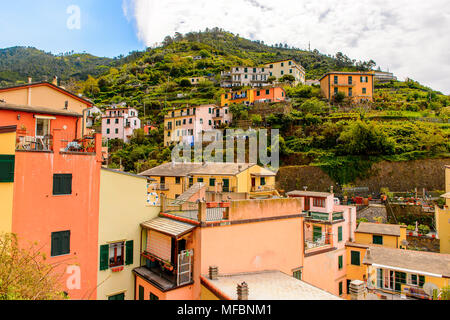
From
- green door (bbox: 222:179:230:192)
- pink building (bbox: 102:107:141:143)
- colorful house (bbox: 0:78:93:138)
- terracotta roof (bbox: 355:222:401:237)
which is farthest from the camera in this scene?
pink building (bbox: 102:107:141:143)

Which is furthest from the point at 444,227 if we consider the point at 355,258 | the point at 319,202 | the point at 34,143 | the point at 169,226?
the point at 34,143

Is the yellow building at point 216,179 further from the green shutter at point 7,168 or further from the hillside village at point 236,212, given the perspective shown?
the green shutter at point 7,168

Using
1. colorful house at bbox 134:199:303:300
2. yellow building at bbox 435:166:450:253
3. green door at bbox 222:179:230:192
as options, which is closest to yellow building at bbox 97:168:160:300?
colorful house at bbox 134:199:303:300

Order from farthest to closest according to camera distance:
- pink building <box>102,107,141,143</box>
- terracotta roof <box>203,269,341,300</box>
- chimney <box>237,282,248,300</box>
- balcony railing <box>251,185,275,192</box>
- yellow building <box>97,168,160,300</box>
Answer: pink building <box>102,107,141,143</box>, balcony railing <box>251,185,275,192</box>, yellow building <box>97,168,160,300</box>, terracotta roof <box>203,269,341,300</box>, chimney <box>237,282,248,300</box>

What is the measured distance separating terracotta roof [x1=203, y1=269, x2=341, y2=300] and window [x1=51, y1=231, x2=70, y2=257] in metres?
5.74

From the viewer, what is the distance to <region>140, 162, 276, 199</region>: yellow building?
1046 inches

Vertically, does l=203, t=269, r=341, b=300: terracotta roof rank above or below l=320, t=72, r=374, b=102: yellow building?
below

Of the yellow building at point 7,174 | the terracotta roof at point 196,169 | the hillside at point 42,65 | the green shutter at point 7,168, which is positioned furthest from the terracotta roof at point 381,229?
the hillside at point 42,65

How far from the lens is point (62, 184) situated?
10.8 m

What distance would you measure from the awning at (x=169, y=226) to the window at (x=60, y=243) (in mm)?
3130

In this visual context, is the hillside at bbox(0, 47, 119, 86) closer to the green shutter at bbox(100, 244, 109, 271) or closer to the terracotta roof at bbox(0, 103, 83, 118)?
the terracotta roof at bbox(0, 103, 83, 118)

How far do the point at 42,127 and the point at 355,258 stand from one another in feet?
66.6

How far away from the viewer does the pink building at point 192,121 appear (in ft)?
158
